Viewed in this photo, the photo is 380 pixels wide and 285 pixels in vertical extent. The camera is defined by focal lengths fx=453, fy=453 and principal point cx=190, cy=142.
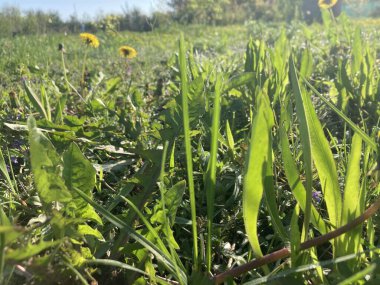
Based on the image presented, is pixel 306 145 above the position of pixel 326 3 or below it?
below

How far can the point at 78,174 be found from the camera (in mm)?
683

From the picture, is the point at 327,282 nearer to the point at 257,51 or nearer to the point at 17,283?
the point at 17,283

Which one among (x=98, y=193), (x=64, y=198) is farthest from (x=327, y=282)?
(x=98, y=193)

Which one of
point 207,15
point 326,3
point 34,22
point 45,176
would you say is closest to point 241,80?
point 45,176

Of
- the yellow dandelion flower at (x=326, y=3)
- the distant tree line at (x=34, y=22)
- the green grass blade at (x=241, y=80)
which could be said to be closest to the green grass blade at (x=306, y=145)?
the green grass blade at (x=241, y=80)

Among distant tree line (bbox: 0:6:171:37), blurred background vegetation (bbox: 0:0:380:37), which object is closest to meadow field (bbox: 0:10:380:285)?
distant tree line (bbox: 0:6:171:37)

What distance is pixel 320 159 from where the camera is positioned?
0.64 m

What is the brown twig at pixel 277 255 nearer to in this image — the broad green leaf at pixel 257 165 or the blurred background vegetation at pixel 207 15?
the broad green leaf at pixel 257 165

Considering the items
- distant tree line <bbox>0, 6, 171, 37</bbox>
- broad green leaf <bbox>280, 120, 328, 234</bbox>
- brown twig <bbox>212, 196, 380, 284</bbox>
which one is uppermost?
distant tree line <bbox>0, 6, 171, 37</bbox>

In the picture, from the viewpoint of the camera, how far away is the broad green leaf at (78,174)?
68cm

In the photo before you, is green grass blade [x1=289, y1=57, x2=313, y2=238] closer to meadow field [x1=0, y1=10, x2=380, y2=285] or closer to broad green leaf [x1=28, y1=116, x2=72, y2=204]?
meadow field [x1=0, y1=10, x2=380, y2=285]

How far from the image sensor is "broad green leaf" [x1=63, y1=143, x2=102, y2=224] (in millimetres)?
679

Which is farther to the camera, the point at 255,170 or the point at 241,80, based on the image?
the point at 241,80

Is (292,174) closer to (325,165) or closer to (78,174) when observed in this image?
(325,165)
